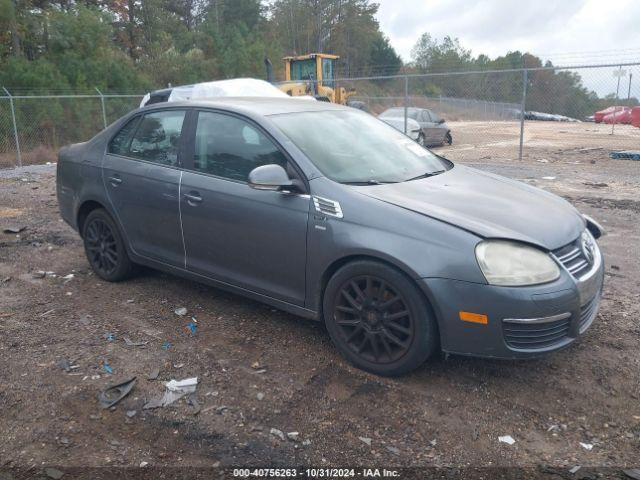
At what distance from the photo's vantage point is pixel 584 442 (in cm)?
290

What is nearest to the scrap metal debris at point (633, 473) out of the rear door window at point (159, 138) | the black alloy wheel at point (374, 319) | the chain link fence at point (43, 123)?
the black alloy wheel at point (374, 319)

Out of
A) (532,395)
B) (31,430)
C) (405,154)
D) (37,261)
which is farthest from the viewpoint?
(37,261)

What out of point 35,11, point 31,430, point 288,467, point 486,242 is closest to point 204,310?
point 31,430

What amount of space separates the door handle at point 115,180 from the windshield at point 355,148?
1.55 meters

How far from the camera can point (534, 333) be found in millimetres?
3160

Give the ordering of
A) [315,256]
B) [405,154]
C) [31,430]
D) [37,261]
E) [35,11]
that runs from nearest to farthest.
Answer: [31,430] → [315,256] → [405,154] → [37,261] → [35,11]

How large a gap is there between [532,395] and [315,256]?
149 cm

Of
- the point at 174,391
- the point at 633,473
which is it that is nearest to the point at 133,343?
the point at 174,391

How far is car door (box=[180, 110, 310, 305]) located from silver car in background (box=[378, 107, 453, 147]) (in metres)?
13.2

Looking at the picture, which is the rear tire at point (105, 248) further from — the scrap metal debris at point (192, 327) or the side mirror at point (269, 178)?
the side mirror at point (269, 178)

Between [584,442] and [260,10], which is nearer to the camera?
[584,442]

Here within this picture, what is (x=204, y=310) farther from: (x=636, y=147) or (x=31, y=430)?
(x=636, y=147)

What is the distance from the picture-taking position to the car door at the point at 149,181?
4469 mm

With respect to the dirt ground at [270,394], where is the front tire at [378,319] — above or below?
above
